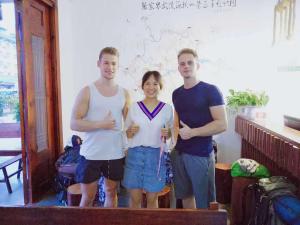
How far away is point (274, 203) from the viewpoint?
1747 mm

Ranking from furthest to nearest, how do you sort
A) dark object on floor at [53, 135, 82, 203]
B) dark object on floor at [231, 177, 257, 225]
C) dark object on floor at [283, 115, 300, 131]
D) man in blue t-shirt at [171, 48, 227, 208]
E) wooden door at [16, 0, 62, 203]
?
dark object on floor at [53, 135, 82, 203] → wooden door at [16, 0, 62, 203] → dark object on floor at [231, 177, 257, 225] → dark object on floor at [283, 115, 300, 131] → man in blue t-shirt at [171, 48, 227, 208]

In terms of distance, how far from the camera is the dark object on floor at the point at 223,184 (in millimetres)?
2707

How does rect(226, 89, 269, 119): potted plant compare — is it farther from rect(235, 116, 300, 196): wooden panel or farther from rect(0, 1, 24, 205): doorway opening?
rect(0, 1, 24, 205): doorway opening

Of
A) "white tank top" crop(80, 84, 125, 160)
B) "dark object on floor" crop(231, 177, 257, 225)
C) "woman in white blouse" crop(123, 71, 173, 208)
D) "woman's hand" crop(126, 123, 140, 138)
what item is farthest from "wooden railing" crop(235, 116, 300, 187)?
"white tank top" crop(80, 84, 125, 160)

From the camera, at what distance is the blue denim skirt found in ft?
5.24

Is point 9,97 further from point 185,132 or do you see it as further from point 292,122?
point 292,122

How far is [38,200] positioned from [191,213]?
7.72 feet

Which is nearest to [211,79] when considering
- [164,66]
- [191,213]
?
[164,66]

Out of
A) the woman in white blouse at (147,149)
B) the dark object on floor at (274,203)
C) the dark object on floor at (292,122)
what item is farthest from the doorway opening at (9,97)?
the dark object on floor at (292,122)

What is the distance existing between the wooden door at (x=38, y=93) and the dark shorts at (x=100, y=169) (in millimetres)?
1163

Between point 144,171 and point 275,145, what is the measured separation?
996 millimetres

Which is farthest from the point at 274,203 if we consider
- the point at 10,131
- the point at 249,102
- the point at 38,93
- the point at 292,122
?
the point at 10,131

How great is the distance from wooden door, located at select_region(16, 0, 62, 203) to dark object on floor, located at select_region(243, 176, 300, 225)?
2037mm

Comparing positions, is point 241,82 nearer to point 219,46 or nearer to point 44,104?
point 219,46
